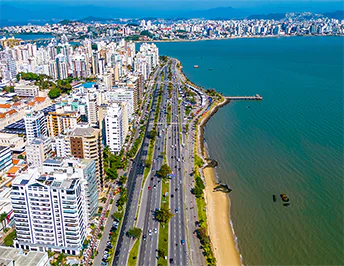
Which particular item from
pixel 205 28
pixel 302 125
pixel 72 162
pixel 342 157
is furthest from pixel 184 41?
pixel 72 162

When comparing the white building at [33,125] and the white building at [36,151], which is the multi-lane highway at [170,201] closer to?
the white building at [36,151]

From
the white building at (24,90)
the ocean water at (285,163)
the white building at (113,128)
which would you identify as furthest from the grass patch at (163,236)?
the white building at (24,90)

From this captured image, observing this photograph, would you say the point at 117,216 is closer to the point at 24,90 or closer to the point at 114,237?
the point at 114,237

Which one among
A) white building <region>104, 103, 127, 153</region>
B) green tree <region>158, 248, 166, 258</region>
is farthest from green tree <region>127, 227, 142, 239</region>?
white building <region>104, 103, 127, 153</region>

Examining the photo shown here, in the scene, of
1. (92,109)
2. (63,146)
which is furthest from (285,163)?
(92,109)

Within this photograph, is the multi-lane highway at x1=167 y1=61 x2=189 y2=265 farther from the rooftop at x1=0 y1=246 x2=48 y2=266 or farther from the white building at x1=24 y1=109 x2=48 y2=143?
the white building at x1=24 y1=109 x2=48 y2=143

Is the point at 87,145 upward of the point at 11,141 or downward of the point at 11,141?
upward
